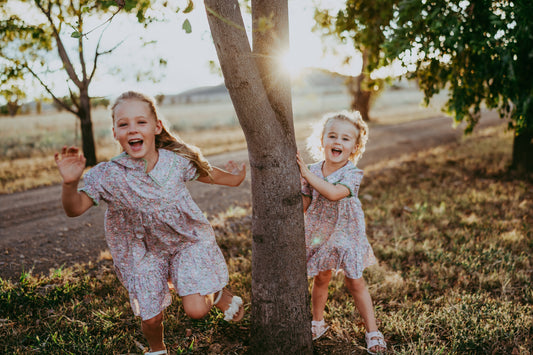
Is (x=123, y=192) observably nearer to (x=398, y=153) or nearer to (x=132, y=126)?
(x=132, y=126)

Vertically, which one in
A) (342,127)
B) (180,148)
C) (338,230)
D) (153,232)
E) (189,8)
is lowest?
(338,230)

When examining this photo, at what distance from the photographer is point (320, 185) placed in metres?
2.64

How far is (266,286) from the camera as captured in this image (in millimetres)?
2604

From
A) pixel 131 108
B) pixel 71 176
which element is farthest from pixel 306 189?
pixel 71 176

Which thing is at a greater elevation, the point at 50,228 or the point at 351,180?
the point at 351,180

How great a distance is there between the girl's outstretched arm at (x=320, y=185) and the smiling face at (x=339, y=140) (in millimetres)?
262

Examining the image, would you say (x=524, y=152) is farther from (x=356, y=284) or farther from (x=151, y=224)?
(x=151, y=224)

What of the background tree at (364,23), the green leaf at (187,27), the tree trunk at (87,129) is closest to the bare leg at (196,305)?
the green leaf at (187,27)

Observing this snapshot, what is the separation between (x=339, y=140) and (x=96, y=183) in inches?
69.5

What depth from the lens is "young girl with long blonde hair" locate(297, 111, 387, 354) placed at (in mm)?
2834

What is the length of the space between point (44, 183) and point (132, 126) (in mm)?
7581

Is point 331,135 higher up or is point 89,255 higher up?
point 331,135

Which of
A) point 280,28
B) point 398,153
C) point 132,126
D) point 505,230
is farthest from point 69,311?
point 398,153

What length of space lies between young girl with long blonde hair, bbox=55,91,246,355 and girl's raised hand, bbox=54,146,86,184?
0.21 meters
